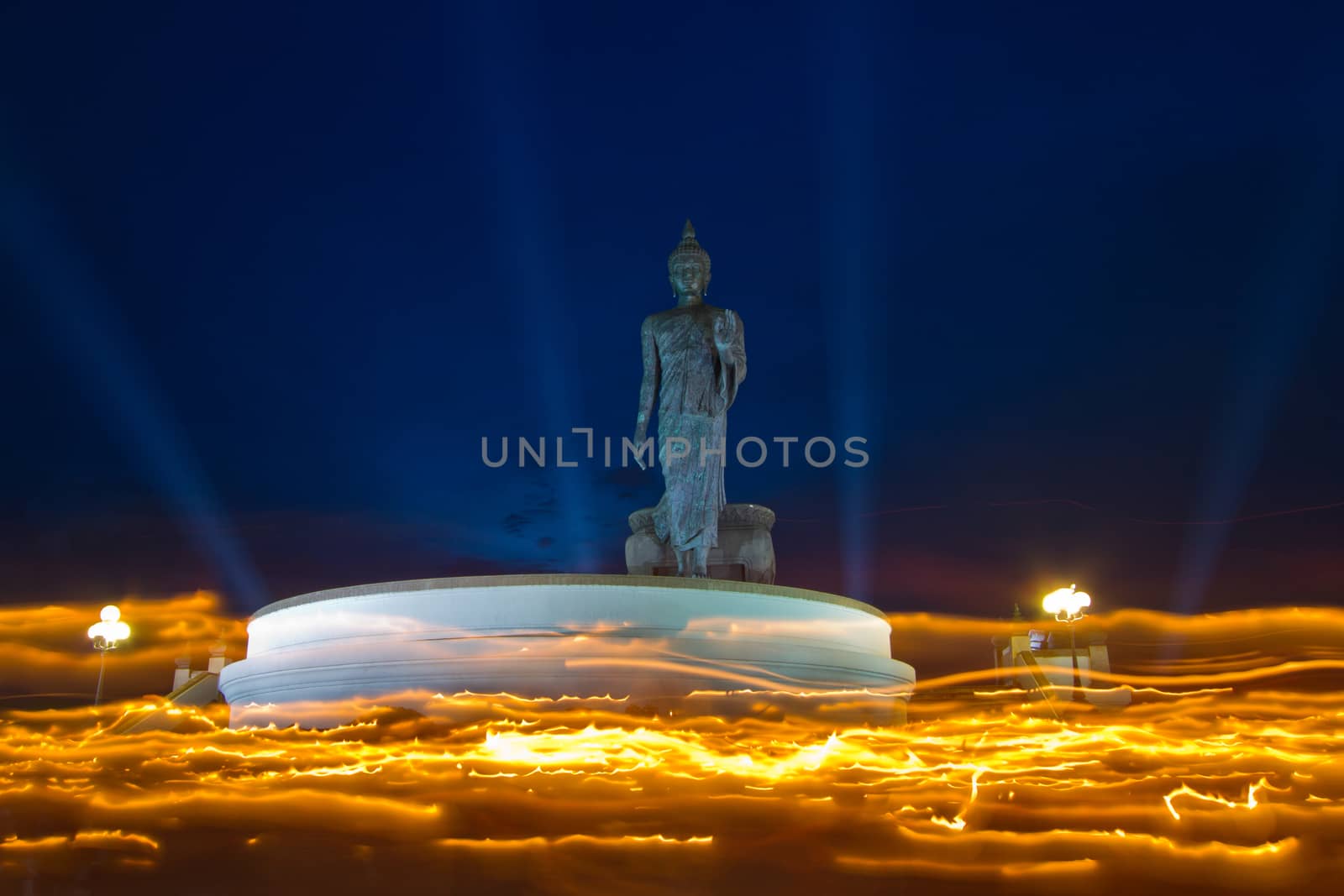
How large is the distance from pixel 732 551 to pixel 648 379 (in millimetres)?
2259

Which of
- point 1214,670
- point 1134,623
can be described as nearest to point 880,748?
point 1214,670

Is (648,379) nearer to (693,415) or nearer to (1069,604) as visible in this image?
(693,415)

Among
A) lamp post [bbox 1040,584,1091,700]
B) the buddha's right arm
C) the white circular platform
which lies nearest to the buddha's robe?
the buddha's right arm

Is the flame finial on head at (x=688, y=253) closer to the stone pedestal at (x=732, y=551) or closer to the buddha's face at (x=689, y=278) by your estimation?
the buddha's face at (x=689, y=278)

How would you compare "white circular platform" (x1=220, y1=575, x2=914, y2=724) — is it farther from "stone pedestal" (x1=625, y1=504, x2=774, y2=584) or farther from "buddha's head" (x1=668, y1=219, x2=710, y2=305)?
"buddha's head" (x1=668, y1=219, x2=710, y2=305)

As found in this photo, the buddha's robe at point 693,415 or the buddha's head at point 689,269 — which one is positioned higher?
the buddha's head at point 689,269

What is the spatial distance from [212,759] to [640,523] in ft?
20.1

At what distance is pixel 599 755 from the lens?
21.3 ft

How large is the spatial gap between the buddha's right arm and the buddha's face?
54cm

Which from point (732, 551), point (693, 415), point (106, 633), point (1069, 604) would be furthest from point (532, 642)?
point (1069, 604)

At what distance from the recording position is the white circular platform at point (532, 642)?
8383 millimetres

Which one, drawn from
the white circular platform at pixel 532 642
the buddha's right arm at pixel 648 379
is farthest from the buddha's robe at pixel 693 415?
the white circular platform at pixel 532 642

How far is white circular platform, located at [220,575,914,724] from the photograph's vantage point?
8383 mm

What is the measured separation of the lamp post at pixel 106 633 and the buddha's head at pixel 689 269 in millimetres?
9134
